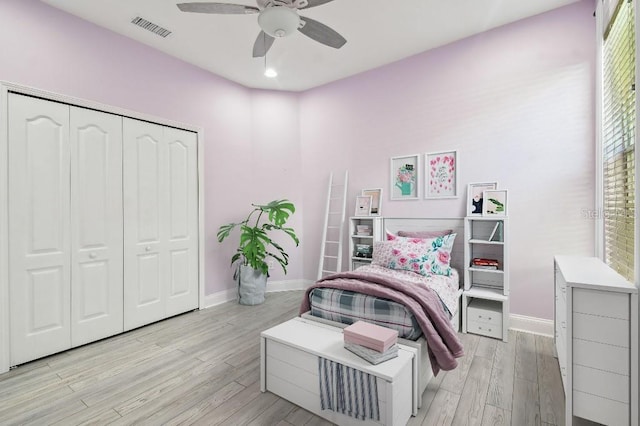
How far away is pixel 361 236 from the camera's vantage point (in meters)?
3.85

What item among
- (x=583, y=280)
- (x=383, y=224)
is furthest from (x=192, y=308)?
(x=583, y=280)

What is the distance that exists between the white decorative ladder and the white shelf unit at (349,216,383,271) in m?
0.26

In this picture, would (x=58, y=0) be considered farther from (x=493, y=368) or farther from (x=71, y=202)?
(x=493, y=368)

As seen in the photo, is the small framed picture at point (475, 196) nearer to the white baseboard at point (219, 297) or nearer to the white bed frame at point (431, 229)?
the white bed frame at point (431, 229)

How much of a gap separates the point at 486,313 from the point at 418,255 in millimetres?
837

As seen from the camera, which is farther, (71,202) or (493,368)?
(71,202)

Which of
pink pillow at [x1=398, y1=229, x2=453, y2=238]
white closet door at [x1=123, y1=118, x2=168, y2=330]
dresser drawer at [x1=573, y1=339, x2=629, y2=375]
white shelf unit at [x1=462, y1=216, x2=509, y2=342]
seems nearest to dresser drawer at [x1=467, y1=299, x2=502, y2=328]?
white shelf unit at [x1=462, y1=216, x2=509, y2=342]

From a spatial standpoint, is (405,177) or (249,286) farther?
(249,286)

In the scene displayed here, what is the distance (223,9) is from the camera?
6.70 ft

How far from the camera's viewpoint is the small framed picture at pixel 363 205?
13.1 ft

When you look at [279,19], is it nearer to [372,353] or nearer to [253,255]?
[372,353]

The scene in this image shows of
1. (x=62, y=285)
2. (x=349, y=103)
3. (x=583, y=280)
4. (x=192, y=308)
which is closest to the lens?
(x=583, y=280)

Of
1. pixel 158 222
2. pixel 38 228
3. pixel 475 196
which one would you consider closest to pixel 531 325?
pixel 475 196

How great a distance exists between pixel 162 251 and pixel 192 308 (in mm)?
824
